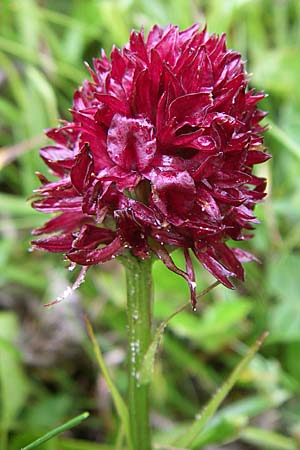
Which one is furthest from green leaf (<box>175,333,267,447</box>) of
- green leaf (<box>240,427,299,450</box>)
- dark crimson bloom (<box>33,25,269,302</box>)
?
green leaf (<box>240,427,299,450</box>)

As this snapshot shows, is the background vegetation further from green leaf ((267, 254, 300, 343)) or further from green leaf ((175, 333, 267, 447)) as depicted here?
green leaf ((175, 333, 267, 447))

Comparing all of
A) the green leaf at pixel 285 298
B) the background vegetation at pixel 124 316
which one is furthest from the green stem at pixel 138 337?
the green leaf at pixel 285 298

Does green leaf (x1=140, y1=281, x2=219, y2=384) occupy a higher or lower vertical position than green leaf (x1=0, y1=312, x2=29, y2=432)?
higher

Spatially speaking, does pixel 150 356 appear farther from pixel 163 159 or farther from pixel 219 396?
pixel 163 159

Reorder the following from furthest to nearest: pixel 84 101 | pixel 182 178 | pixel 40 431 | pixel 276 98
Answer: pixel 276 98 → pixel 40 431 → pixel 84 101 → pixel 182 178

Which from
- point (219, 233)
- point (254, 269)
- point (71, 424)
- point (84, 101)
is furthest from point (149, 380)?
point (254, 269)

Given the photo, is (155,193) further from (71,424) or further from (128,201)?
(71,424)

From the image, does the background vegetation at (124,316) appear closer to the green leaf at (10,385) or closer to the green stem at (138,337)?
the green leaf at (10,385)
